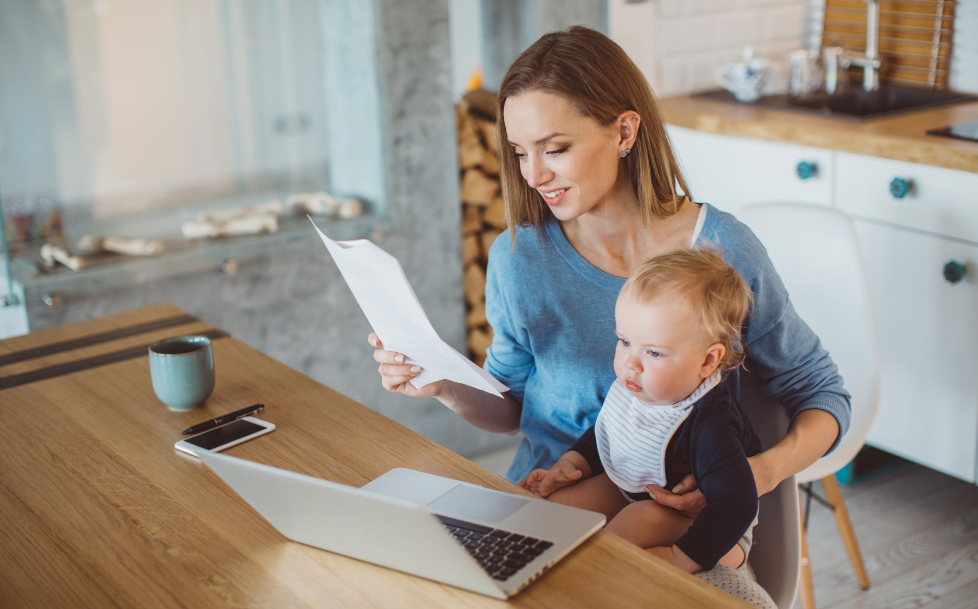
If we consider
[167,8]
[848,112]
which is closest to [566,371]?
[167,8]

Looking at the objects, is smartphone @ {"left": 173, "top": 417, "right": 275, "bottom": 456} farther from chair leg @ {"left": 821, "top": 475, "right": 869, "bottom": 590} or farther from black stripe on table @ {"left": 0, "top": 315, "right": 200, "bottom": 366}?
chair leg @ {"left": 821, "top": 475, "right": 869, "bottom": 590}

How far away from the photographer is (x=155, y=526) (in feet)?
3.40

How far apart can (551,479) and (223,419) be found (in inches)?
19.1

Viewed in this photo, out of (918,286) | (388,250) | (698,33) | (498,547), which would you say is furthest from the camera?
(698,33)

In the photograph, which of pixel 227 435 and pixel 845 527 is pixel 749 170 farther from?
pixel 227 435

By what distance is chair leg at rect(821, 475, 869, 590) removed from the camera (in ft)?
6.86

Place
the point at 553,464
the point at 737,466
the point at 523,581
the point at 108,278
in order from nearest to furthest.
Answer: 1. the point at 523,581
2. the point at 737,466
3. the point at 553,464
4. the point at 108,278

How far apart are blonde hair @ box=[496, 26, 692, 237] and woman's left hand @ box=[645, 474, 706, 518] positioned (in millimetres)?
417

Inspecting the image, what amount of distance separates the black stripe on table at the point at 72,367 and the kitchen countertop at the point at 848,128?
1.27 meters

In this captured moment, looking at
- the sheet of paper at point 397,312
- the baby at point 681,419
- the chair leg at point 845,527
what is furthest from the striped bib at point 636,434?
the chair leg at point 845,527

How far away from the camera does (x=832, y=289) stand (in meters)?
1.74

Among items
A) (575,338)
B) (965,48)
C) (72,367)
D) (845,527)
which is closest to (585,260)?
(575,338)

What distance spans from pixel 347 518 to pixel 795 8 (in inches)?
116

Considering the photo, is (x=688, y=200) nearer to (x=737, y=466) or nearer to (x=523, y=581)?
(x=737, y=466)
